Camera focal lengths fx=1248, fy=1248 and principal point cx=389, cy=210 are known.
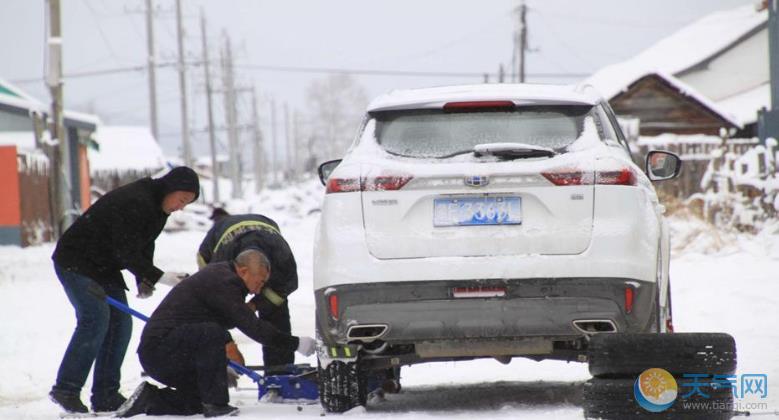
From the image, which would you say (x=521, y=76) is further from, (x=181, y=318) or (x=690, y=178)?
(x=181, y=318)

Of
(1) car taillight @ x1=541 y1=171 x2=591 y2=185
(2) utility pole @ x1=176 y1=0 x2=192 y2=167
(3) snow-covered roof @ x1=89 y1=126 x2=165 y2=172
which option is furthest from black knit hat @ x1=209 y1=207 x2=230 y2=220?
(2) utility pole @ x1=176 y1=0 x2=192 y2=167

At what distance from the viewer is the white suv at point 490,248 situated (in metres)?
6.28

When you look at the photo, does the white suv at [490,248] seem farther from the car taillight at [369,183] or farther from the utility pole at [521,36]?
the utility pole at [521,36]

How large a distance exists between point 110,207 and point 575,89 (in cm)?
295

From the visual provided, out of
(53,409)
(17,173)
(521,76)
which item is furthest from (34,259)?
(521,76)

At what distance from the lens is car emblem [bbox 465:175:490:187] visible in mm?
6336

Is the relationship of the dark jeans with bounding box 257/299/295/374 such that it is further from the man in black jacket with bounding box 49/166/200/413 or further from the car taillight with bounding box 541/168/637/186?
the car taillight with bounding box 541/168/637/186

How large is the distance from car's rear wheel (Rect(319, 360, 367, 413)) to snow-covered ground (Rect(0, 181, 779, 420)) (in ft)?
0.31

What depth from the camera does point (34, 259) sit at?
24.0 metres

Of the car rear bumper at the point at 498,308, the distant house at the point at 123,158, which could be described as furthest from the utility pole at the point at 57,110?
the distant house at the point at 123,158

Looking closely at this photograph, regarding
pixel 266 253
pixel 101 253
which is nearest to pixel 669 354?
pixel 266 253

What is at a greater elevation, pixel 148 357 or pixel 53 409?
pixel 148 357

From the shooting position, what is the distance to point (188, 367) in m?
7.13
